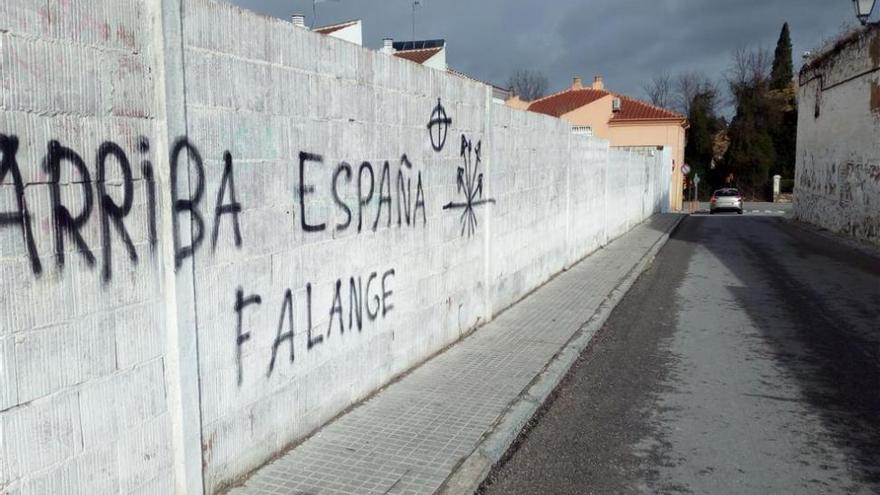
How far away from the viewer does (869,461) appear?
443cm

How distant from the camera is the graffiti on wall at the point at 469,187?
23.1 ft

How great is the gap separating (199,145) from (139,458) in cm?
155

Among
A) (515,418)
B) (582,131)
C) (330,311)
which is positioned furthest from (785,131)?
(330,311)

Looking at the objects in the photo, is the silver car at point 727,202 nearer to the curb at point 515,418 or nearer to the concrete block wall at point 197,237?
the curb at point 515,418

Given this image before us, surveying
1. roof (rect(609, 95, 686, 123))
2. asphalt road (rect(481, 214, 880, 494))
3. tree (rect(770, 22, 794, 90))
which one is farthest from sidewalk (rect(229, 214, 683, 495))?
tree (rect(770, 22, 794, 90))

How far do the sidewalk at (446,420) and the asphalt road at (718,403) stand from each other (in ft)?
0.63

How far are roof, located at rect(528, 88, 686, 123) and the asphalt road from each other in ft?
110

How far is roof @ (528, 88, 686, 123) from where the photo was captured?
42.5 meters

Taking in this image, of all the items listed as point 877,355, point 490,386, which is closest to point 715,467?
point 490,386

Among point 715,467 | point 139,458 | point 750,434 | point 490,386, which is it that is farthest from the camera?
point 490,386

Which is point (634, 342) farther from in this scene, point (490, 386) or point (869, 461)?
point (869, 461)

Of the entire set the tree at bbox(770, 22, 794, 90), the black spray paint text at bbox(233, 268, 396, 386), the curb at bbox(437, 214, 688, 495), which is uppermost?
the tree at bbox(770, 22, 794, 90)

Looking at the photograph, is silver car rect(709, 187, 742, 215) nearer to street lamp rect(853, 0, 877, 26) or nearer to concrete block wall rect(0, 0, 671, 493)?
street lamp rect(853, 0, 877, 26)

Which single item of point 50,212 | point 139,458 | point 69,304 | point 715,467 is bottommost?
point 715,467
